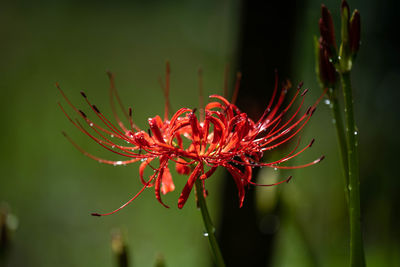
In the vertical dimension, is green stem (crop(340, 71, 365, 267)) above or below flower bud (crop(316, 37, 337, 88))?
below

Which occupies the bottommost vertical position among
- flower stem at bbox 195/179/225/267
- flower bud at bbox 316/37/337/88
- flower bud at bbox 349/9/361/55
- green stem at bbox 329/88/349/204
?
flower stem at bbox 195/179/225/267

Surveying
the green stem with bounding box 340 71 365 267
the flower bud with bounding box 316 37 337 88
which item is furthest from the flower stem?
the flower bud with bounding box 316 37 337 88

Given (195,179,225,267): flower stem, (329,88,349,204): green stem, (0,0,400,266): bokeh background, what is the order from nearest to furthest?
(195,179,225,267): flower stem, (329,88,349,204): green stem, (0,0,400,266): bokeh background

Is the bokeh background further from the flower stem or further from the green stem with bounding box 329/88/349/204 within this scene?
the green stem with bounding box 329/88/349/204

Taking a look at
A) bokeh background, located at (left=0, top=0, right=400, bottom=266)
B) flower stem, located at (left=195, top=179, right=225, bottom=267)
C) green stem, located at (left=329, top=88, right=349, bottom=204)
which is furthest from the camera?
bokeh background, located at (left=0, top=0, right=400, bottom=266)

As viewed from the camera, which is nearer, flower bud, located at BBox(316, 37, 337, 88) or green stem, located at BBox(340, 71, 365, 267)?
green stem, located at BBox(340, 71, 365, 267)

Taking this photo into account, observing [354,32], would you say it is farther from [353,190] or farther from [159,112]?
[159,112]
